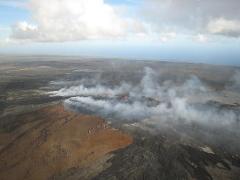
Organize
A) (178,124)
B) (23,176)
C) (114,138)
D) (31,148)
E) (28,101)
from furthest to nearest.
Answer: (28,101), (178,124), (114,138), (31,148), (23,176)

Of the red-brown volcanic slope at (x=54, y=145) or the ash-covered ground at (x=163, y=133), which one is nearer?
the red-brown volcanic slope at (x=54, y=145)

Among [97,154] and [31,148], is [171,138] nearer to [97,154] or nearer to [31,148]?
[97,154]

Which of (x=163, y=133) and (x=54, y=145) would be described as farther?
(x=163, y=133)

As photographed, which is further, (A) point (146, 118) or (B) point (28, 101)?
(B) point (28, 101)

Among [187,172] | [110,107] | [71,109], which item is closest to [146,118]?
[110,107]

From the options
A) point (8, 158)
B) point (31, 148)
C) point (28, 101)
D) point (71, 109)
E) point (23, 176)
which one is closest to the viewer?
point (23, 176)

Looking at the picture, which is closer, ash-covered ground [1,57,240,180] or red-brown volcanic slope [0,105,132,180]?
red-brown volcanic slope [0,105,132,180]

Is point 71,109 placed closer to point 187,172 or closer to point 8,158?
point 8,158
